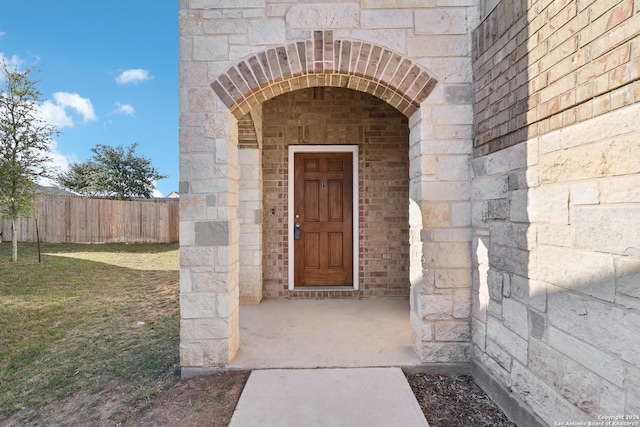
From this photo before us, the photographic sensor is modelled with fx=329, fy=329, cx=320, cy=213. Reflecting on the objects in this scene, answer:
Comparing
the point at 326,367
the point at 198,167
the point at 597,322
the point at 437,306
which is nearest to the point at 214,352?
the point at 326,367

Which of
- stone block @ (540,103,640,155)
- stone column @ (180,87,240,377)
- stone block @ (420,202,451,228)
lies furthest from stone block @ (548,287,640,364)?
stone column @ (180,87,240,377)

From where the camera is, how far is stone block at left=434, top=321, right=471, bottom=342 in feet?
8.41

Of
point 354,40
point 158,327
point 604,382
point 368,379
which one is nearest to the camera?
point 604,382

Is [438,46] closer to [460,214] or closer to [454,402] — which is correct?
[460,214]

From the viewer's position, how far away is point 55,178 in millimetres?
8609

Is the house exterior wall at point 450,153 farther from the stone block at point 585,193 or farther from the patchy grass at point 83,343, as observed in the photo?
the patchy grass at point 83,343

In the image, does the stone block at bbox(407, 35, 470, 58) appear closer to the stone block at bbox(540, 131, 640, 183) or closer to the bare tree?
the stone block at bbox(540, 131, 640, 183)

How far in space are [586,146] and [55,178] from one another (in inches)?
426

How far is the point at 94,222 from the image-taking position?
10.7 metres

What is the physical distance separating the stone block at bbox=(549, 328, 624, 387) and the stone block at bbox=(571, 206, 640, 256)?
0.46 m

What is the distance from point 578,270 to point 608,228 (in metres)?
0.27

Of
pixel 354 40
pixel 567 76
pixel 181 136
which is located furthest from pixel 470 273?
pixel 181 136

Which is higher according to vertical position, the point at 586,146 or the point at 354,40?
the point at 354,40

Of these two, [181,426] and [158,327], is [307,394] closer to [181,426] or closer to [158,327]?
[181,426]
